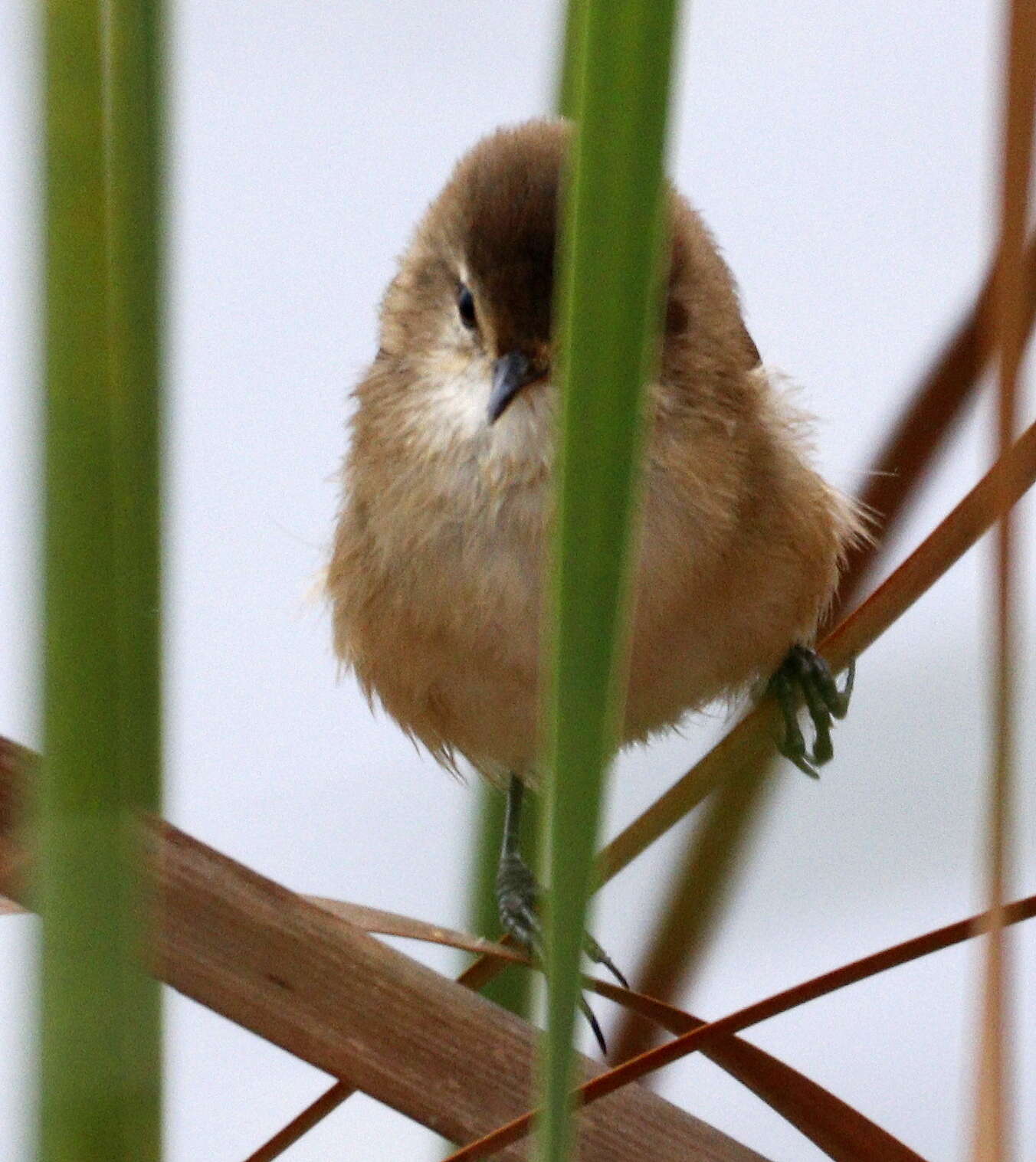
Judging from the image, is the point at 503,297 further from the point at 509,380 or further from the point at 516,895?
the point at 516,895

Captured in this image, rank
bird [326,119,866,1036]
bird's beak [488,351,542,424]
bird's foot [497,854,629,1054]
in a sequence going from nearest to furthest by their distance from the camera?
bird's beak [488,351,542,424] → bird [326,119,866,1036] → bird's foot [497,854,629,1054]

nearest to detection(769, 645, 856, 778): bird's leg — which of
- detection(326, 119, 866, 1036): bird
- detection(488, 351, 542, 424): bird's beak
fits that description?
detection(326, 119, 866, 1036): bird

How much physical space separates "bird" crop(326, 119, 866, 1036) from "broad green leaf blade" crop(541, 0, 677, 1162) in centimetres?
114

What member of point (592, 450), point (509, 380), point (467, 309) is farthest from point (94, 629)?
point (467, 309)

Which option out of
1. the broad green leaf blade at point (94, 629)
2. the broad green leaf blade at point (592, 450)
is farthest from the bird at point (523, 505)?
the broad green leaf blade at point (592, 450)

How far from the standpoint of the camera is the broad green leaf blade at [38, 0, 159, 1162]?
80cm

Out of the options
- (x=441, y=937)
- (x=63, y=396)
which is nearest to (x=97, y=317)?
(x=63, y=396)

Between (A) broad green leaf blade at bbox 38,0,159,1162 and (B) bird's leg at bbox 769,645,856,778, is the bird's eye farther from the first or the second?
(A) broad green leaf blade at bbox 38,0,159,1162

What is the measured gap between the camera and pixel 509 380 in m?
1.90

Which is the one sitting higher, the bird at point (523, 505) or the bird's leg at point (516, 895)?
the bird at point (523, 505)

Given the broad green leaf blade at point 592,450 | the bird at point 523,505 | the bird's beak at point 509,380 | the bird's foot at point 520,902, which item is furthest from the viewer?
the bird's foot at point 520,902

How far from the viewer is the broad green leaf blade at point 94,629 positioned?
31.4 inches

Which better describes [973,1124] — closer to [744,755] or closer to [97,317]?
[97,317]

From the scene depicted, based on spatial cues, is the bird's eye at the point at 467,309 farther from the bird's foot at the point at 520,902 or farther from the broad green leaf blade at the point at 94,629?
the broad green leaf blade at the point at 94,629
